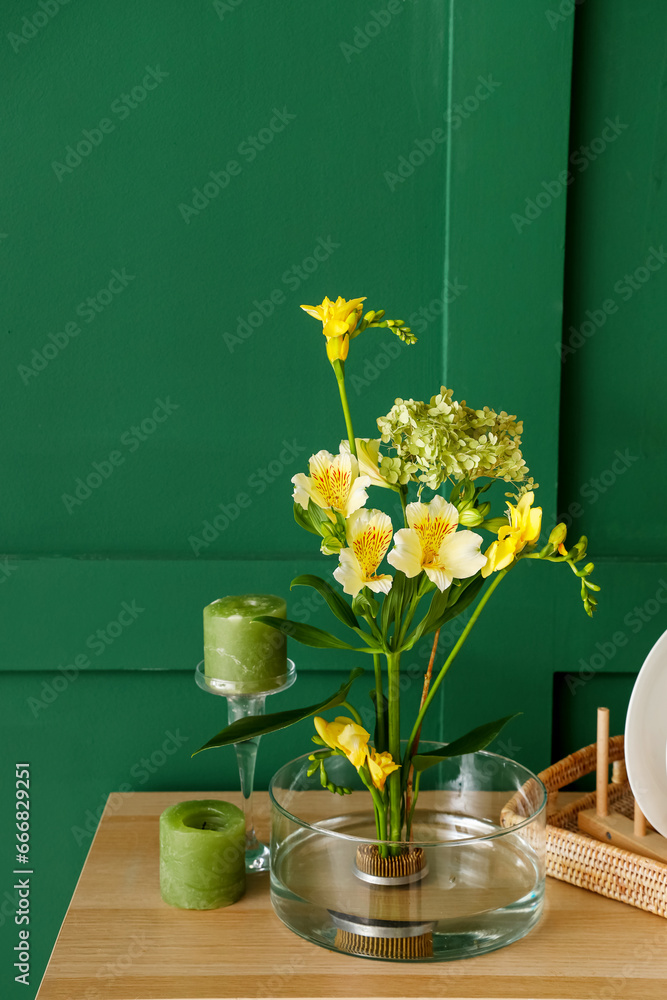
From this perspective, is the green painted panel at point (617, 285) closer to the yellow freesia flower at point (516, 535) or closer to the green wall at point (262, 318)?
the green wall at point (262, 318)

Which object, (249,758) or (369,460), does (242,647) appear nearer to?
(249,758)

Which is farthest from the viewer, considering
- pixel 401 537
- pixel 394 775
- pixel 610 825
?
pixel 610 825

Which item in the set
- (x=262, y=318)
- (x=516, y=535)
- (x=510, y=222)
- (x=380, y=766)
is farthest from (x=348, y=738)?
(x=510, y=222)

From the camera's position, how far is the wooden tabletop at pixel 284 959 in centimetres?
80

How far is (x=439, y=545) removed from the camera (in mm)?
806

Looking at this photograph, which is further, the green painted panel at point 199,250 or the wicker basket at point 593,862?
the green painted panel at point 199,250

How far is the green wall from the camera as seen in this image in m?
1.15

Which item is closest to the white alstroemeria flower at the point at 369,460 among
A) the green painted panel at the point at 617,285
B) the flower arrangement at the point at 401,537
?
the flower arrangement at the point at 401,537

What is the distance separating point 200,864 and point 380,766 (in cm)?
23

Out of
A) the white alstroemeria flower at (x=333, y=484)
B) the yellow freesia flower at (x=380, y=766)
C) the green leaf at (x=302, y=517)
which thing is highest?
the white alstroemeria flower at (x=333, y=484)

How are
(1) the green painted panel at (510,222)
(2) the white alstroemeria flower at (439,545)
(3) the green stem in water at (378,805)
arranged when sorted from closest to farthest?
(2) the white alstroemeria flower at (439,545), (3) the green stem in water at (378,805), (1) the green painted panel at (510,222)

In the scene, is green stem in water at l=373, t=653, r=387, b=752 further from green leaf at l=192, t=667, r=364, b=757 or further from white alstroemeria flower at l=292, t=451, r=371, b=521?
white alstroemeria flower at l=292, t=451, r=371, b=521

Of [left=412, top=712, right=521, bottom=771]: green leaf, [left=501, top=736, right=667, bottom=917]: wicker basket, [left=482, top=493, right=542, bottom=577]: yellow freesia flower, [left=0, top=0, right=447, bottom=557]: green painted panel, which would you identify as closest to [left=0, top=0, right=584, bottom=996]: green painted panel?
[left=0, top=0, right=447, bottom=557]: green painted panel

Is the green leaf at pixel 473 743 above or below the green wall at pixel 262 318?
below
